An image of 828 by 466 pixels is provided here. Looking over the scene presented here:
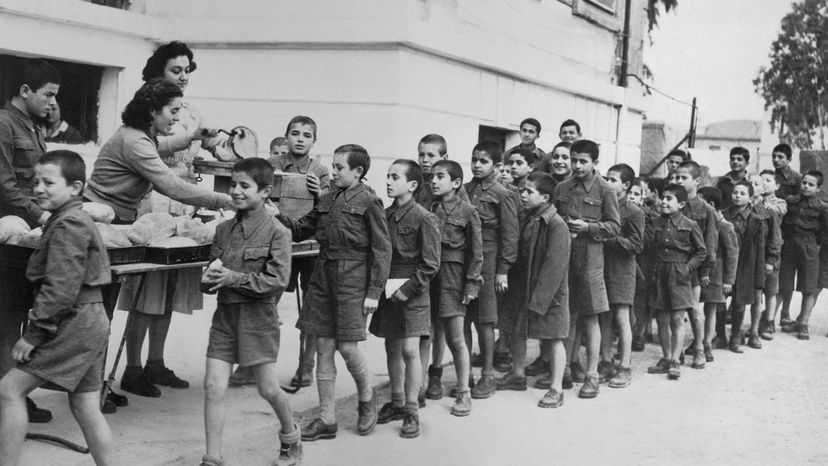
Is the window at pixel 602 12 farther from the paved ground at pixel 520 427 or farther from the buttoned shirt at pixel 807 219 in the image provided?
the paved ground at pixel 520 427

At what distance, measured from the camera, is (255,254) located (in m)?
4.77

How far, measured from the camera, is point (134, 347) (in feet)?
19.7

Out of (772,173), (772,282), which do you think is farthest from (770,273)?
(772,173)

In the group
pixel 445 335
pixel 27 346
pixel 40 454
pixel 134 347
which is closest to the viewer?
pixel 27 346

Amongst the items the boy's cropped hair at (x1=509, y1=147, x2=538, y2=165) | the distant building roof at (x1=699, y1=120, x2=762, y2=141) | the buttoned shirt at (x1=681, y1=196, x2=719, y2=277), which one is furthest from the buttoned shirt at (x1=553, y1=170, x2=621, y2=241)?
the distant building roof at (x1=699, y1=120, x2=762, y2=141)

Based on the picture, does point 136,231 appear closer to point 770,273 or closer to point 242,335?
point 242,335

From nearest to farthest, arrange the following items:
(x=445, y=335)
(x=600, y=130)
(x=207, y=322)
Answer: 1. (x=445, y=335)
2. (x=207, y=322)
3. (x=600, y=130)

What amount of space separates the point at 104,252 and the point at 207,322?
4364 millimetres

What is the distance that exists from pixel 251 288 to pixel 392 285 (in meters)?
1.32

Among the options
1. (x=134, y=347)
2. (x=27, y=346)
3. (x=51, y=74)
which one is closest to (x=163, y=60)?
(x=51, y=74)

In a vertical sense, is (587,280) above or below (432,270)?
below

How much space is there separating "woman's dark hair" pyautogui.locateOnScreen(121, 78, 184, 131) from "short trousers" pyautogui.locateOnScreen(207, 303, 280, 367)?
1136 millimetres

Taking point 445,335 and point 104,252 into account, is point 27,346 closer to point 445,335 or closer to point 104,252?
point 104,252

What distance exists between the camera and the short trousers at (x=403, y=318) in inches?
227
